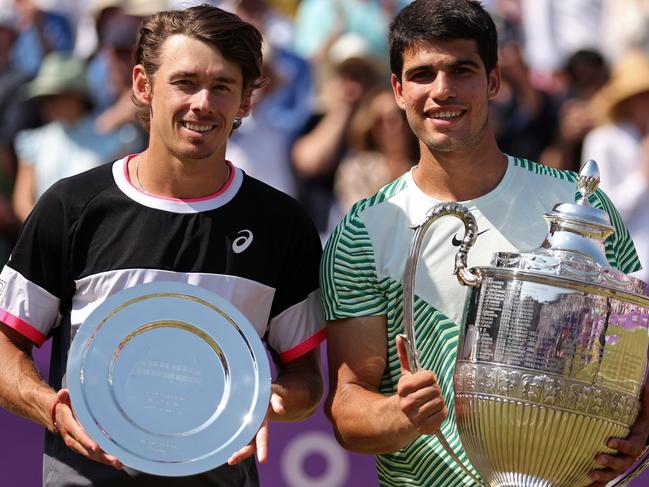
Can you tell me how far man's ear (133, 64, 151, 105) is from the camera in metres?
4.16

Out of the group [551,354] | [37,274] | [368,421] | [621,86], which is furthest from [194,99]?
[621,86]

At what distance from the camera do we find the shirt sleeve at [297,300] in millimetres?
4180

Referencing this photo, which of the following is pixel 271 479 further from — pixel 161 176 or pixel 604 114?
pixel 604 114

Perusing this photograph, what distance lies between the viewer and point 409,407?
3723mm

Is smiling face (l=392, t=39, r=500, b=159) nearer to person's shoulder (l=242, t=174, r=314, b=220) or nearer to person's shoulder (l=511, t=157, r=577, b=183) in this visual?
person's shoulder (l=511, t=157, r=577, b=183)

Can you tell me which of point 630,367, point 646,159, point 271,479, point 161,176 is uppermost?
point 646,159

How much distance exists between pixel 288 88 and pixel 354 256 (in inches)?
144

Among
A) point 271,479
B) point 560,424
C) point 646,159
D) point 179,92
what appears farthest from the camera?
point 646,159

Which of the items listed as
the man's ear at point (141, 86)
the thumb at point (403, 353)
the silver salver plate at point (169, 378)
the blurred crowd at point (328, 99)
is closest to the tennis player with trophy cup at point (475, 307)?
the thumb at point (403, 353)

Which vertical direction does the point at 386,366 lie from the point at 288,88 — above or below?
below

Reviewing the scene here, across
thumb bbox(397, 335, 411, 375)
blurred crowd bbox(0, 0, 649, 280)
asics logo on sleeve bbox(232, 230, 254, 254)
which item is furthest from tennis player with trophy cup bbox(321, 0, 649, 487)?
blurred crowd bbox(0, 0, 649, 280)

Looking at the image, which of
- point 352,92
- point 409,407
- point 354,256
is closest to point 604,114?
point 352,92

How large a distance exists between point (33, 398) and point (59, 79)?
3.98 m

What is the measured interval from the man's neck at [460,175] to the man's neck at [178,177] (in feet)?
2.01
